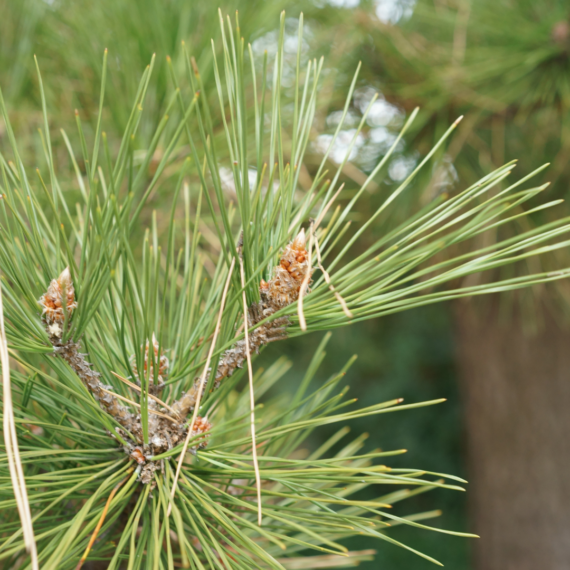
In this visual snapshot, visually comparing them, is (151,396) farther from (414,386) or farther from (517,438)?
(414,386)

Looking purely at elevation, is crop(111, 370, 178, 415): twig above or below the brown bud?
below

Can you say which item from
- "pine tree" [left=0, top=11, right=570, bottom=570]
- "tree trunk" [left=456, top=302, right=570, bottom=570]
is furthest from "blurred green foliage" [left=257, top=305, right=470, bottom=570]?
"pine tree" [left=0, top=11, right=570, bottom=570]

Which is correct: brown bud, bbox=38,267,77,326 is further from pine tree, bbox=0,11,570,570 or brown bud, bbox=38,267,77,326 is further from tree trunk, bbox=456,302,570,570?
tree trunk, bbox=456,302,570,570

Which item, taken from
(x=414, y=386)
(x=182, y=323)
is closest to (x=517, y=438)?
(x=182, y=323)

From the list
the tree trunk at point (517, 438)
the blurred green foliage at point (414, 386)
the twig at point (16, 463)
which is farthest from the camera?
the blurred green foliage at point (414, 386)

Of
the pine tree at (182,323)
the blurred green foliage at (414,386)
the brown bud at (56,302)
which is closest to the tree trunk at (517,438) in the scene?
the blurred green foliage at (414,386)

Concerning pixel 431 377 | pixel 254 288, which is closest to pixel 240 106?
pixel 254 288

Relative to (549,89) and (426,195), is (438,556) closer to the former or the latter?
(426,195)

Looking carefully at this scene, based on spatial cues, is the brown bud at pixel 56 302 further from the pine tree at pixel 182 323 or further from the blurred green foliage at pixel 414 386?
the blurred green foliage at pixel 414 386
